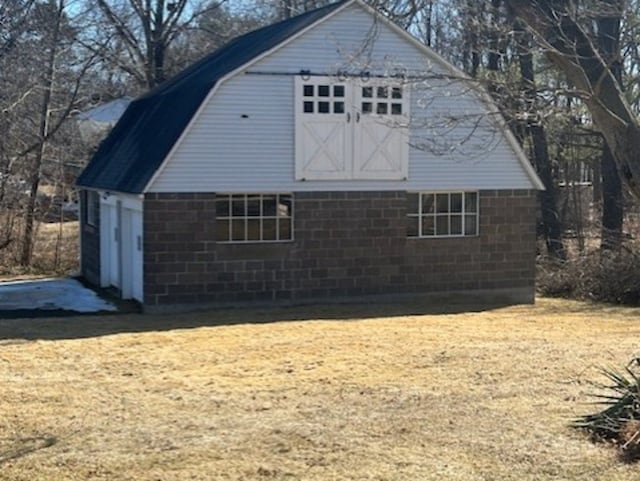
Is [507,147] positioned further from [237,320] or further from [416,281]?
[237,320]

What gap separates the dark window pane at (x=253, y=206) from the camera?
19.9 m

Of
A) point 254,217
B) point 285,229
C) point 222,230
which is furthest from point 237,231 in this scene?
point 285,229

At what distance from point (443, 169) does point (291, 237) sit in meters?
3.63

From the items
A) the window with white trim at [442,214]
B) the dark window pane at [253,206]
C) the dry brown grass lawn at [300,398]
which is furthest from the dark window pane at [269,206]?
the window with white trim at [442,214]

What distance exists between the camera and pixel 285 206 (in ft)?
66.1

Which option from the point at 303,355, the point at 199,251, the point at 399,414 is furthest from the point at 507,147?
the point at 399,414

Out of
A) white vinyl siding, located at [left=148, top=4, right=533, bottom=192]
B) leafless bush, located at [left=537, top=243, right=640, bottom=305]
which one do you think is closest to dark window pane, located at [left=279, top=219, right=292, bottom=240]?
white vinyl siding, located at [left=148, top=4, right=533, bottom=192]

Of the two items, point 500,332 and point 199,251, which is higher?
point 199,251

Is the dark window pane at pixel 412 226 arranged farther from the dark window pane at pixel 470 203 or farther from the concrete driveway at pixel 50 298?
the concrete driveway at pixel 50 298

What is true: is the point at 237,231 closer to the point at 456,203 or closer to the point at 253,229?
the point at 253,229

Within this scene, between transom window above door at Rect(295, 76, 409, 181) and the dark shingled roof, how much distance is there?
4.59 feet

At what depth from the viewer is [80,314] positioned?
19062 millimetres

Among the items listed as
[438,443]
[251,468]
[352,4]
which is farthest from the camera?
[352,4]

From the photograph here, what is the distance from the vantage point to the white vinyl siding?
1922 cm
